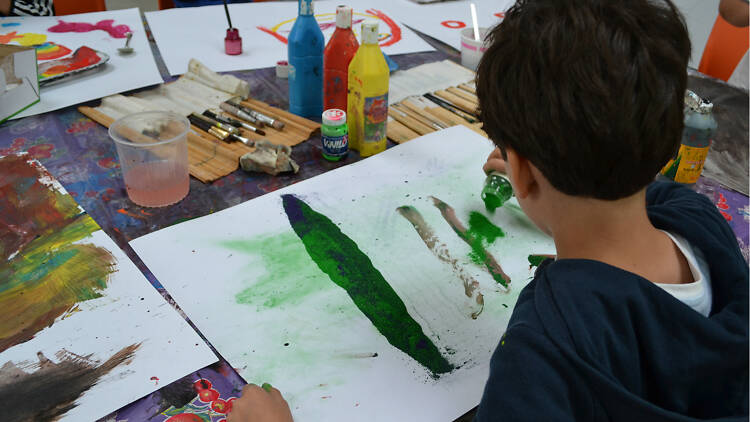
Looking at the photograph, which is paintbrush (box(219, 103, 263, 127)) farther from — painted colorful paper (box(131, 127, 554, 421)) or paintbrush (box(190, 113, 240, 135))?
painted colorful paper (box(131, 127, 554, 421))

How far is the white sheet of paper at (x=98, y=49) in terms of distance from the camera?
48.8 inches

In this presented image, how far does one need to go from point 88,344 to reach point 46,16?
4.22ft

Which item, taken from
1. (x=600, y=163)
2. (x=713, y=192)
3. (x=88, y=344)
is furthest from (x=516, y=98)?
(x=713, y=192)

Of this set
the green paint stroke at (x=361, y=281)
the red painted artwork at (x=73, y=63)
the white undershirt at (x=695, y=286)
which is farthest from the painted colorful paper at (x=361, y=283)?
the red painted artwork at (x=73, y=63)

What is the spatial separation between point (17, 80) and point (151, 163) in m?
0.47

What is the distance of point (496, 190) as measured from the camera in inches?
39.3

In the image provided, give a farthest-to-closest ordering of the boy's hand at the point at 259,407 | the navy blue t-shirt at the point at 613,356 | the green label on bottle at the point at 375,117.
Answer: the green label on bottle at the point at 375,117 < the boy's hand at the point at 259,407 < the navy blue t-shirt at the point at 613,356

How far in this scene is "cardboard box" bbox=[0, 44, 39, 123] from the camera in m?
1.15

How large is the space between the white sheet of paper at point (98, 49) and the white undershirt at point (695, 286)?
1.14 meters

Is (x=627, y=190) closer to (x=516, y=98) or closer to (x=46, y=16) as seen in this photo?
(x=516, y=98)

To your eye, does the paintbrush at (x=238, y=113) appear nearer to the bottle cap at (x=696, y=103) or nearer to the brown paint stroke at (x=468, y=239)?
the brown paint stroke at (x=468, y=239)

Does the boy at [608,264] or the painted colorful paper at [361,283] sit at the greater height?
the boy at [608,264]

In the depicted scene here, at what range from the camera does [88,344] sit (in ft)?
2.33

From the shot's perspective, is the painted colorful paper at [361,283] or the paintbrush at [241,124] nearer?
the painted colorful paper at [361,283]
